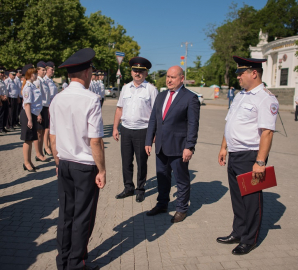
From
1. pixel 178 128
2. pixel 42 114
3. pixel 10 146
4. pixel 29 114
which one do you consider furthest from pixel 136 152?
pixel 10 146

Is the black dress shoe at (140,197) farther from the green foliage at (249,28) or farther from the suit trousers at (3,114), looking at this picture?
the green foliage at (249,28)

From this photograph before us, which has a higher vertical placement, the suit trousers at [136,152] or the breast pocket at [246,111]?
the breast pocket at [246,111]

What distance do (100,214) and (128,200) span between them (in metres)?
0.73

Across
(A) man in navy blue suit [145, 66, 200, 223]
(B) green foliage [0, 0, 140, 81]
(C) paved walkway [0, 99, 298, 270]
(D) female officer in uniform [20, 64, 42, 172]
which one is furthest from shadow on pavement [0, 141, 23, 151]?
(B) green foliage [0, 0, 140, 81]

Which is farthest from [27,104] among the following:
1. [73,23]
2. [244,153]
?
[73,23]

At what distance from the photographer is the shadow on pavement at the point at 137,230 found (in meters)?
3.46

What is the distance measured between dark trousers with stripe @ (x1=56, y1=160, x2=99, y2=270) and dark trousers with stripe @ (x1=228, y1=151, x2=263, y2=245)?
5.45 feet

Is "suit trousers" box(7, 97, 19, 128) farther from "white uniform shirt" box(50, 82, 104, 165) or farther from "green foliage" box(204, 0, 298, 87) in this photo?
"green foliage" box(204, 0, 298, 87)

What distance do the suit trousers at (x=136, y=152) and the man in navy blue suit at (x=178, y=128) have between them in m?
0.71

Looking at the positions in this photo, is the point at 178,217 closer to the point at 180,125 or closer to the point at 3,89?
the point at 180,125

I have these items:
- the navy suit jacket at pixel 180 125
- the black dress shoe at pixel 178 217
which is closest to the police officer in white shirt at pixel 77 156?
the navy suit jacket at pixel 180 125

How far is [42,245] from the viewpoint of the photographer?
3.58 m

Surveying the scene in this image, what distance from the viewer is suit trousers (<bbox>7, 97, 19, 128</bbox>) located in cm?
1208

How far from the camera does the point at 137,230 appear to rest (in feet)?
13.2
